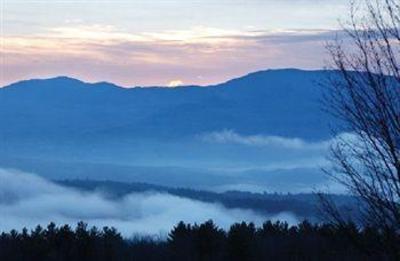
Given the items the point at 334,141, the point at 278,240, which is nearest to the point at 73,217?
the point at 278,240

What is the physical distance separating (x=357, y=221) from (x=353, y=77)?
173 centimetres

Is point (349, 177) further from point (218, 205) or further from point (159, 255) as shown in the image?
point (218, 205)

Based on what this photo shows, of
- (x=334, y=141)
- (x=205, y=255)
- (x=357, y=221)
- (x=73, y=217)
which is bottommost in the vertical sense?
Result: (x=357, y=221)

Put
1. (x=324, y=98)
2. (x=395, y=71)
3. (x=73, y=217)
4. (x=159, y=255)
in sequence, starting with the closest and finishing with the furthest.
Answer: (x=395, y=71) < (x=324, y=98) < (x=159, y=255) < (x=73, y=217)

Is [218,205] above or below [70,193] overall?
below

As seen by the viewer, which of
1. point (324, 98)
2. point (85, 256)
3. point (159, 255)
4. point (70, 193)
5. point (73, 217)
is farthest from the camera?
Answer: point (70, 193)

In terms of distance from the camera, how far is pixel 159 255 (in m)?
22.5

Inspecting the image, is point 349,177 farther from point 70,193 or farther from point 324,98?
point 70,193

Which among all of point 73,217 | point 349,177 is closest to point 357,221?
point 349,177

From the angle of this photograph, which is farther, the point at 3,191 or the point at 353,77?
the point at 3,191

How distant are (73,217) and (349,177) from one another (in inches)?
5239

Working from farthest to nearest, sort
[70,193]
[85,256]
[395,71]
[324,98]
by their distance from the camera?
[70,193]
[85,256]
[324,98]
[395,71]

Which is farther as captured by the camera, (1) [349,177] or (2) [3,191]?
(2) [3,191]

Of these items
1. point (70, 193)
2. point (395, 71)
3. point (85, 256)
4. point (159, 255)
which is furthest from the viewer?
point (70, 193)
